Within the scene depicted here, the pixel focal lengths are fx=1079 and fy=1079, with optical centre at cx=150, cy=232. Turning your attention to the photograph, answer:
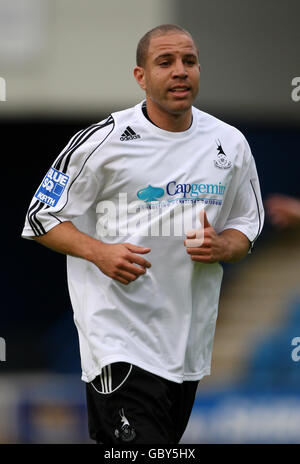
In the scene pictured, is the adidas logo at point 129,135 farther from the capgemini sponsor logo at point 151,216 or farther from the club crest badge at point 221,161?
A: the club crest badge at point 221,161

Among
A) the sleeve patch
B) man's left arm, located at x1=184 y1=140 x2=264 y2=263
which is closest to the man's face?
man's left arm, located at x1=184 y1=140 x2=264 y2=263

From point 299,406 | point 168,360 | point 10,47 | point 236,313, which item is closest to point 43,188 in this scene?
point 168,360

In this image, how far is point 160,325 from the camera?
5.02m

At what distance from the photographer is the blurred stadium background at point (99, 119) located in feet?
33.7

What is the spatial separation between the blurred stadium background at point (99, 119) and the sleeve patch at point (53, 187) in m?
5.26

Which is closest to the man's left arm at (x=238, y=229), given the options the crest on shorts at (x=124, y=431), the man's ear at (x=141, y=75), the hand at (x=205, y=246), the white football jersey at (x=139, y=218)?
the hand at (x=205, y=246)

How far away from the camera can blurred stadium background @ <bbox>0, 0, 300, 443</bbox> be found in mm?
10258

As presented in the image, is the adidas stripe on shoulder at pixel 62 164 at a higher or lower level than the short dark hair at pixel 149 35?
lower

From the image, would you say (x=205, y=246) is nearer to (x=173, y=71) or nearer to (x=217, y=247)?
(x=217, y=247)

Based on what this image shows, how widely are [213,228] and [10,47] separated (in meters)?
5.54

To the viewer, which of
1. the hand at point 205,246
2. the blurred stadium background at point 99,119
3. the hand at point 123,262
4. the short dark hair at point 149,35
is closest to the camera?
the hand at point 123,262

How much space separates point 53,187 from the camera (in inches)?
196

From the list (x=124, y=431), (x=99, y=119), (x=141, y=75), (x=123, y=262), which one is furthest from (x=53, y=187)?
(x=99, y=119)

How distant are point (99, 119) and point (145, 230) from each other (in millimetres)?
5798
